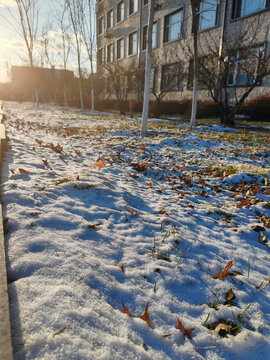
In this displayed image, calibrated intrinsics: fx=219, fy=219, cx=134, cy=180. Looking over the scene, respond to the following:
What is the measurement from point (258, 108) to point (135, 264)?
13.2 metres

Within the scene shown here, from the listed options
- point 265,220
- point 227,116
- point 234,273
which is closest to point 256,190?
point 265,220

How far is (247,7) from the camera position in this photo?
13.3 metres

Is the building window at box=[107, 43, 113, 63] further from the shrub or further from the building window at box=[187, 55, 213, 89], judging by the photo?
the shrub

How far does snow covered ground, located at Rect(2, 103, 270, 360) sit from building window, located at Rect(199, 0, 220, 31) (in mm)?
15969

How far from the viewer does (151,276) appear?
1812 mm

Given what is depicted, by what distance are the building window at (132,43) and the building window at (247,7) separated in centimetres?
1296

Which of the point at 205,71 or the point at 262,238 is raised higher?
the point at 205,71

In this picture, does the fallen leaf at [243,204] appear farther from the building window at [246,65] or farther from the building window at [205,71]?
the building window at [205,71]

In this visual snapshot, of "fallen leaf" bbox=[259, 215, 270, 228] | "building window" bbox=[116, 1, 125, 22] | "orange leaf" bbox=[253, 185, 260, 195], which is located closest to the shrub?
"orange leaf" bbox=[253, 185, 260, 195]

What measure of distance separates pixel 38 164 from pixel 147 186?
2019 millimetres

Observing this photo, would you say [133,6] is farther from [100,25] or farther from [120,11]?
[100,25]

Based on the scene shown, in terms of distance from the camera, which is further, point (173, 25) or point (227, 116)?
point (173, 25)

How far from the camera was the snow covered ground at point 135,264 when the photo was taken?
1.26m

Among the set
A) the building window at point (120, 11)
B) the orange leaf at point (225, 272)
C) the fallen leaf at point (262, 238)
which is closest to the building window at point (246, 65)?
the fallen leaf at point (262, 238)
